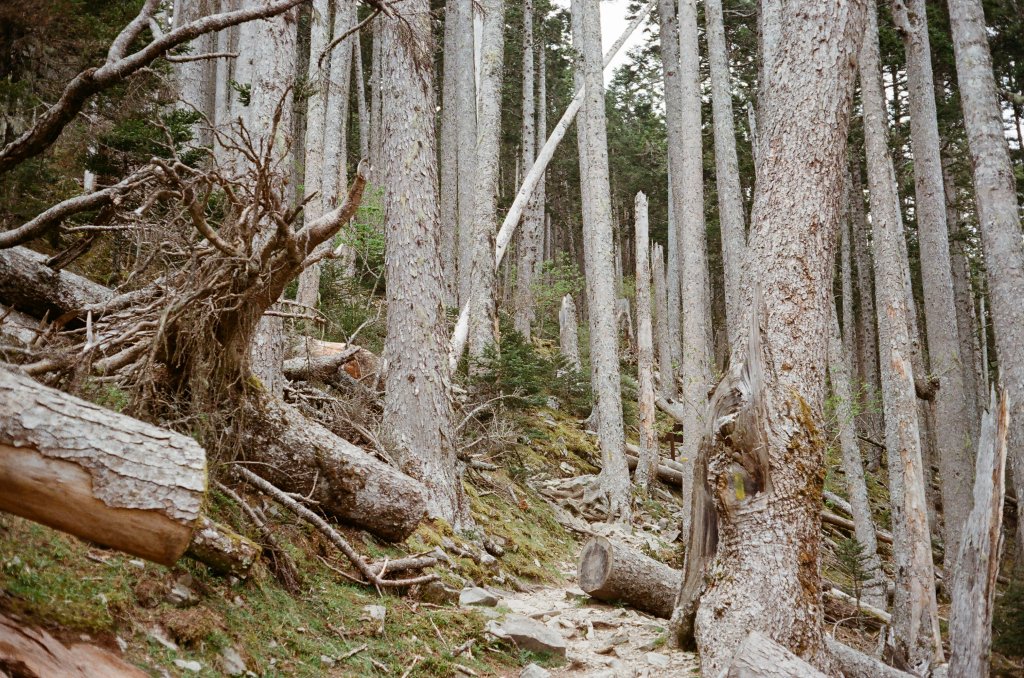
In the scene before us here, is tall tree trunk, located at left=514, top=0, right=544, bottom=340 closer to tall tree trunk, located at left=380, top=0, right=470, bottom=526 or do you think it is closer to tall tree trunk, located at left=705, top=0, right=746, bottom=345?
tall tree trunk, located at left=705, top=0, right=746, bottom=345

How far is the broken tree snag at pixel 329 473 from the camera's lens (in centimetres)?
496

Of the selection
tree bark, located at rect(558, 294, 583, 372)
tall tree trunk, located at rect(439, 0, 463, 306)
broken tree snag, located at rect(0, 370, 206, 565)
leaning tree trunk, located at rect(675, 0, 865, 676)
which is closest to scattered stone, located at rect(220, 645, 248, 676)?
broken tree snag, located at rect(0, 370, 206, 565)

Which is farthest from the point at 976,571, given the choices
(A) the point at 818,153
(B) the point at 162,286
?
(B) the point at 162,286

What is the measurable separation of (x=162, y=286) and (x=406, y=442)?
3021 millimetres

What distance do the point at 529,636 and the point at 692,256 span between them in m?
7.89

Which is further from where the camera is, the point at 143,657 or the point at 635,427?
the point at 635,427

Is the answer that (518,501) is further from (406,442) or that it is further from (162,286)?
(162,286)

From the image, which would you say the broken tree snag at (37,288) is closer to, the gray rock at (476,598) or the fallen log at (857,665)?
the gray rock at (476,598)

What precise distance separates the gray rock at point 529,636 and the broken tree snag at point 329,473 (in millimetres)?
1055

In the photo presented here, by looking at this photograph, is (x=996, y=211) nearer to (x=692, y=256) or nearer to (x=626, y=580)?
(x=692, y=256)

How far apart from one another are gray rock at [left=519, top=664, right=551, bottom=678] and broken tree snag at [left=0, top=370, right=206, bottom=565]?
2791 mm

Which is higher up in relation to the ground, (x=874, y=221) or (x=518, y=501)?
(x=874, y=221)

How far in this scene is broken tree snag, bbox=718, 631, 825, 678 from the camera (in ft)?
12.9

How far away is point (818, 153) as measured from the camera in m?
5.24
